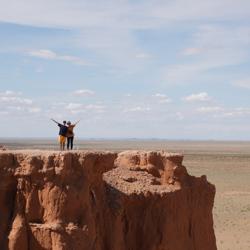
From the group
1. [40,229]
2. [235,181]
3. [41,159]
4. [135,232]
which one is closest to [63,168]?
[41,159]

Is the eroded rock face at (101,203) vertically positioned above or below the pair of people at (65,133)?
below

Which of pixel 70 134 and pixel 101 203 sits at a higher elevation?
pixel 70 134

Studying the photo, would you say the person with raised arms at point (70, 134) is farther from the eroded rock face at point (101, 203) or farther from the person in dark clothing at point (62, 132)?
the eroded rock face at point (101, 203)

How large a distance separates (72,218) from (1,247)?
57.1 inches

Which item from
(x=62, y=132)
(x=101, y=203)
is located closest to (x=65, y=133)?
(x=62, y=132)

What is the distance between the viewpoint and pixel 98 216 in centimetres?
1417

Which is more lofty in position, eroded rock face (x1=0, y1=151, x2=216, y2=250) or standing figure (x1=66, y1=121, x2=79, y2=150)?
standing figure (x1=66, y1=121, x2=79, y2=150)

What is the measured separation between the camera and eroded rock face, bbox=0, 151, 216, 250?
12258 millimetres

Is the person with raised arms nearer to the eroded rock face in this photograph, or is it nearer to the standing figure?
the standing figure

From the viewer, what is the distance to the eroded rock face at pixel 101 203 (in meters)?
12.3

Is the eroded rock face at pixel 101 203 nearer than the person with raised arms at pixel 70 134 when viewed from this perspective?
Yes

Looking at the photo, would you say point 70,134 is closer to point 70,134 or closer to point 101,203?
point 70,134

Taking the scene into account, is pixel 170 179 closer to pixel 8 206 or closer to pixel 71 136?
pixel 71 136

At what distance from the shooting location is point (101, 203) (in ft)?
47.5
